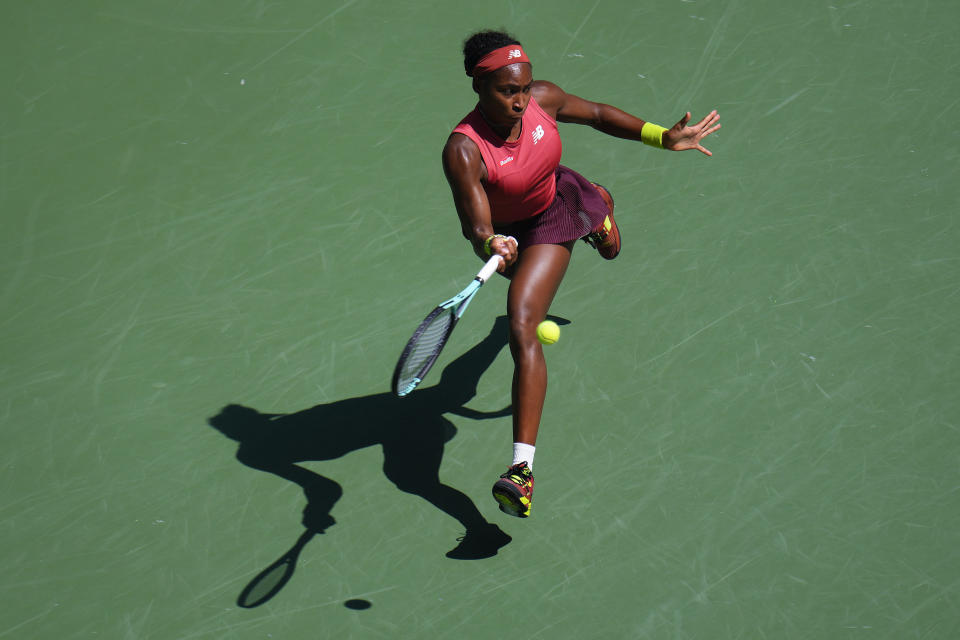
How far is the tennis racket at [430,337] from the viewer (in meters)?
3.35

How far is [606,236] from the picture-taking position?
175 inches

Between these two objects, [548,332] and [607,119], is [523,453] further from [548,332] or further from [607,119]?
[607,119]

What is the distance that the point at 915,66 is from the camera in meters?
5.77

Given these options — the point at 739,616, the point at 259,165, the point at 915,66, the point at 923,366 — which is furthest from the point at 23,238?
the point at 915,66

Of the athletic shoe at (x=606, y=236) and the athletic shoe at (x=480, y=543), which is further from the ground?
the athletic shoe at (x=606, y=236)

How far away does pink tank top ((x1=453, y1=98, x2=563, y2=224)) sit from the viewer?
383cm

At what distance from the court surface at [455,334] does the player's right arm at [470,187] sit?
1.02 meters

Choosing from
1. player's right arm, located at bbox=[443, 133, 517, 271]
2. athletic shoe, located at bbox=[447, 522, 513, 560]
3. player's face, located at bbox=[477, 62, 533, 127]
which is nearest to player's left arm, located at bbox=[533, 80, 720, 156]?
player's face, located at bbox=[477, 62, 533, 127]

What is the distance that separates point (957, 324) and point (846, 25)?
2.32 metres

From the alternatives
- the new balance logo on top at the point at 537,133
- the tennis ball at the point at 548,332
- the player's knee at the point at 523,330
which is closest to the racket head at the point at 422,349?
the player's knee at the point at 523,330

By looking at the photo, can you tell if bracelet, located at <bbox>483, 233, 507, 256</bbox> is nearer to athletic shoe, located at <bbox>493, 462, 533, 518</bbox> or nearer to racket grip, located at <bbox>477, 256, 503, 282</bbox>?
racket grip, located at <bbox>477, 256, 503, 282</bbox>

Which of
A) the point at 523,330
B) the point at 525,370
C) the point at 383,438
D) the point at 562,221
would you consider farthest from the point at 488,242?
the point at 383,438

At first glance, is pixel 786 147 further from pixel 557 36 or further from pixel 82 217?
pixel 82 217

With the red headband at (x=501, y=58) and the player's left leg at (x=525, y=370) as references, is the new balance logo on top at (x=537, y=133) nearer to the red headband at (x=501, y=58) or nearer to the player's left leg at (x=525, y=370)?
the red headband at (x=501, y=58)
